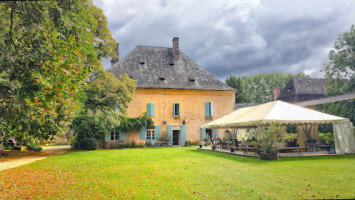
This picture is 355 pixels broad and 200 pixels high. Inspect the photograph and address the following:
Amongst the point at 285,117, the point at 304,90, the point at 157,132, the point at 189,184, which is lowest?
the point at 189,184

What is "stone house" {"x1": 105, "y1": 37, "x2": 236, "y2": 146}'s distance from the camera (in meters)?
22.9

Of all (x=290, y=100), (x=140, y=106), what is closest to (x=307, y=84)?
(x=290, y=100)

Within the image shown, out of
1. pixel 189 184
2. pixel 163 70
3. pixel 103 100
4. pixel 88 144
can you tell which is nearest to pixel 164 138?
pixel 88 144

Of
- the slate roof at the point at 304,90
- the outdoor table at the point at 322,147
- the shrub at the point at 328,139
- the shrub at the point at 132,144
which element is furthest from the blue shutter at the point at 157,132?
the slate roof at the point at 304,90

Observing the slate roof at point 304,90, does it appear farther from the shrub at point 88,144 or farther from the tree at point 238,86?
the shrub at point 88,144

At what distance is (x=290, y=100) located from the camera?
34.4 metres

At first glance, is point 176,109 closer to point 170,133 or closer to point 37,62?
point 170,133

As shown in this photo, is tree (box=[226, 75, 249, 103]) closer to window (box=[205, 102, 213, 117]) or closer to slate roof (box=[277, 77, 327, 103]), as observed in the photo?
slate roof (box=[277, 77, 327, 103])

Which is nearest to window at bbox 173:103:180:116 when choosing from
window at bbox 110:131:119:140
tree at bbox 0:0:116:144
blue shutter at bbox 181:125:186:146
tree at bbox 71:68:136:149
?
blue shutter at bbox 181:125:186:146

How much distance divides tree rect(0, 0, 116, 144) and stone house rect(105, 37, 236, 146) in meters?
17.2

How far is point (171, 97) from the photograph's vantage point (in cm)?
2383

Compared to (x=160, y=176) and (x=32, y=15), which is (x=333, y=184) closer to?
(x=160, y=176)

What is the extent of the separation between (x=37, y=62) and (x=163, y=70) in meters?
21.1

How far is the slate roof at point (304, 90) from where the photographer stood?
33.4 metres
